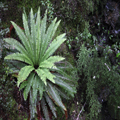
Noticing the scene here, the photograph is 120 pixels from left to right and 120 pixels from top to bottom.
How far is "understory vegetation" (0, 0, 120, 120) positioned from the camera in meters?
2.41

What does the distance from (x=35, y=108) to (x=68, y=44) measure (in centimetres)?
242

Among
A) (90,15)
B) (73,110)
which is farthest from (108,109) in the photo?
(90,15)

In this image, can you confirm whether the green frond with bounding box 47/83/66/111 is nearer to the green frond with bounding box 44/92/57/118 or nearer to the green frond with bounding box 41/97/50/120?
the green frond with bounding box 44/92/57/118

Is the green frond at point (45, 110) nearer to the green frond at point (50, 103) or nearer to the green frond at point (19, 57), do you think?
the green frond at point (50, 103)

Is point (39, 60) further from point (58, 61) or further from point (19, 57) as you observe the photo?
point (19, 57)

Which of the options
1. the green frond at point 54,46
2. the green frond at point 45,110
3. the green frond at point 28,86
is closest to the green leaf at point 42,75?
the green frond at point 28,86

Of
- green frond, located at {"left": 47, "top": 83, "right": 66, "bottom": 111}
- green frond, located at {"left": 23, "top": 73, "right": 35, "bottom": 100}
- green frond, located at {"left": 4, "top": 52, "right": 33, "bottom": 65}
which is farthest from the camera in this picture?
green frond, located at {"left": 47, "top": 83, "right": 66, "bottom": 111}

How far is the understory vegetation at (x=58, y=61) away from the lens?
241cm

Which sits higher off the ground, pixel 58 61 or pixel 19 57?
pixel 19 57

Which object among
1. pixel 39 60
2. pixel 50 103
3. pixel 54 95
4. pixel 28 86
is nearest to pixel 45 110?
pixel 50 103

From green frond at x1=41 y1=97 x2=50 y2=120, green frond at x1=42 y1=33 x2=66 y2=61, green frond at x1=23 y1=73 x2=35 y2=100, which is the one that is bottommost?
green frond at x1=41 y1=97 x2=50 y2=120

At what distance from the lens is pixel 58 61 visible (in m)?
2.90

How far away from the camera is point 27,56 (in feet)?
8.66

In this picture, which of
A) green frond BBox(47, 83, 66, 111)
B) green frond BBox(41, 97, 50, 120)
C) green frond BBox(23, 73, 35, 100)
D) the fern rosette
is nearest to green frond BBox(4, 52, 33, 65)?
the fern rosette
